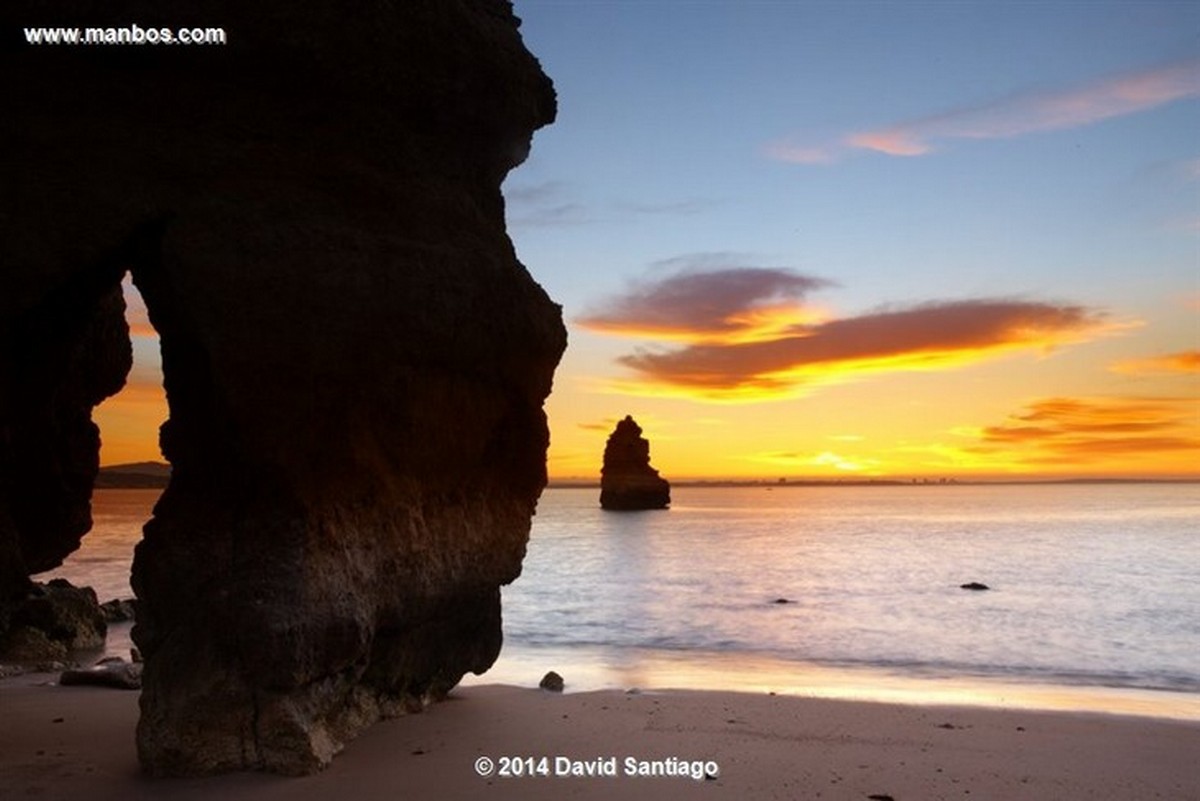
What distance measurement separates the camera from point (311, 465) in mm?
8562

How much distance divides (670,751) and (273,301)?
601 centimetres

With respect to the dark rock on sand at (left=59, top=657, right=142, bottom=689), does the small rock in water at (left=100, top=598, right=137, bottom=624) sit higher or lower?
lower

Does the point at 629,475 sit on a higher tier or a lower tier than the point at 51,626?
higher

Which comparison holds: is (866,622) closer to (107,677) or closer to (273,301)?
(107,677)

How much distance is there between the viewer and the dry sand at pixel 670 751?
8.00 m

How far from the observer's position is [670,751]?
9586mm

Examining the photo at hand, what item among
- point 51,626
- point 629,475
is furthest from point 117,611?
point 629,475

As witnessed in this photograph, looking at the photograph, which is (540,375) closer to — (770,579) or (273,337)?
(273,337)

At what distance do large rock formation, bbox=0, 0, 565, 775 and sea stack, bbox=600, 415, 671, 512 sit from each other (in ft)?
269

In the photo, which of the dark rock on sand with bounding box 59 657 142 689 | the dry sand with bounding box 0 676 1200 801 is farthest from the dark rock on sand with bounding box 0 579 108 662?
the dry sand with bounding box 0 676 1200 801

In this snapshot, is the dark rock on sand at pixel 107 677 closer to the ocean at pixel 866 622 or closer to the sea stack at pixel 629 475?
the ocean at pixel 866 622

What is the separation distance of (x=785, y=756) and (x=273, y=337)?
6519 mm

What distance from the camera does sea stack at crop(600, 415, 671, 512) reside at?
93812 mm

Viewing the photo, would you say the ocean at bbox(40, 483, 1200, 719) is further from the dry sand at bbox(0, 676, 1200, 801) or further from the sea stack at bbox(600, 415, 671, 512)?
the sea stack at bbox(600, 415, 671, 512)
